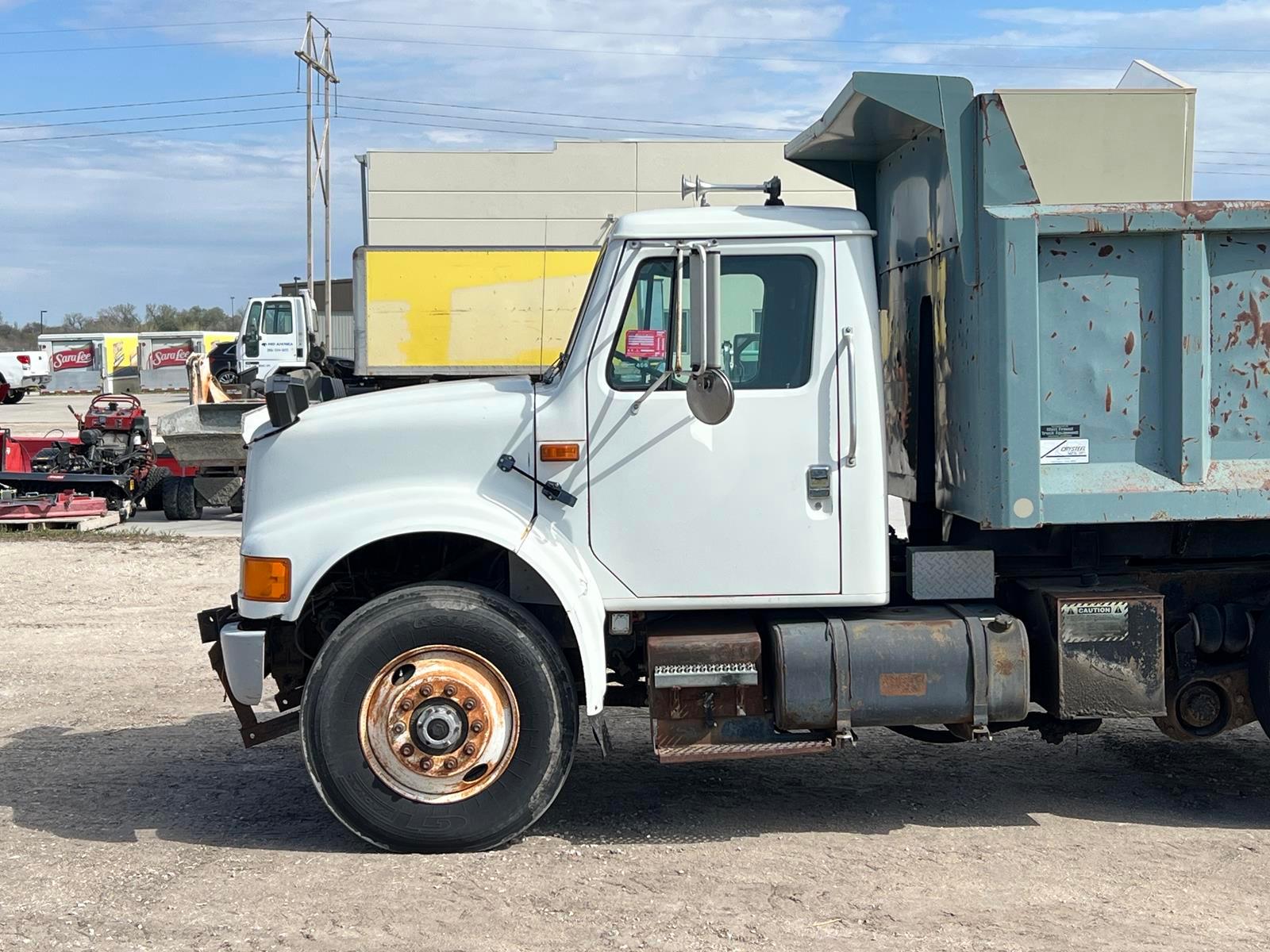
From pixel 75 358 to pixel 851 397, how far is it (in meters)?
53.2

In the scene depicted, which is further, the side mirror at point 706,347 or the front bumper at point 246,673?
the front bumper at point 246,673

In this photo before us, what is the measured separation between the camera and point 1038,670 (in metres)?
5.64

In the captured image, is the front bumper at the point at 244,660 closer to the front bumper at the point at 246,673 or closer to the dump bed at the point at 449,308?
the front bumper at the point at 246,673

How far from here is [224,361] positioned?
33375 millimetres

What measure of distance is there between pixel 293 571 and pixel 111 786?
190 centimetres

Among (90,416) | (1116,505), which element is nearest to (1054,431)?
(1116,505)

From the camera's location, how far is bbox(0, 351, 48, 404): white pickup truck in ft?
136

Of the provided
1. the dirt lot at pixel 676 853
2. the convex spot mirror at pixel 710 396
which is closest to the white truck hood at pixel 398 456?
the convex spot mirror at pixel 710 396

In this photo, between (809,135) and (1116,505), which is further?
(809,135)

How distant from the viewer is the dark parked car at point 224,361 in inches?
1281

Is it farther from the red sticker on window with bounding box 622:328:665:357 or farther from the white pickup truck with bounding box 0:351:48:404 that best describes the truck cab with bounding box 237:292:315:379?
the red sticker on window with bounding box 622:328:665:357

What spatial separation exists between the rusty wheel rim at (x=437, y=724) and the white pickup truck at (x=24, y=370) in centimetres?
3945

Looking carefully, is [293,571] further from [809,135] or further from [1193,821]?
[1193,821]

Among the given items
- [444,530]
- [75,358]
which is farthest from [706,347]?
[75,358]
